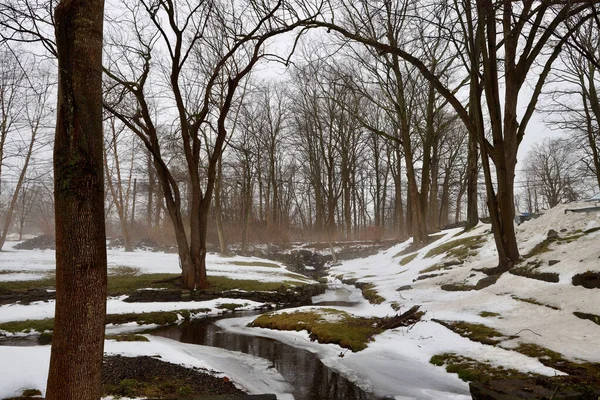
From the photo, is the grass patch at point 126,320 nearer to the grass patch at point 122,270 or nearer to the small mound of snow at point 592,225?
the grass patch at point 122,270

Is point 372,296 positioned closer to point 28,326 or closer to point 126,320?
point 126,320

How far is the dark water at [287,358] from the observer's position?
5023 millimetres

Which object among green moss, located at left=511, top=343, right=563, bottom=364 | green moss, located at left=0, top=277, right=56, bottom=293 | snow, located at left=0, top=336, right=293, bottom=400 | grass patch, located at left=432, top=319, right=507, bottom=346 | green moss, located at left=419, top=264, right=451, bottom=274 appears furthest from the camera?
green moss, located at left=419, top=264, right=451, bottom=274

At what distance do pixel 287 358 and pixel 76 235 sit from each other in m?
4.92

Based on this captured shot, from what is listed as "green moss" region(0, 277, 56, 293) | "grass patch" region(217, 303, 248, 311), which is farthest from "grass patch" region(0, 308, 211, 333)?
"green moss" region(0, 277, 56, 293)

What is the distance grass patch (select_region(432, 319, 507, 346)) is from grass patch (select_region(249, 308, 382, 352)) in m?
1.41

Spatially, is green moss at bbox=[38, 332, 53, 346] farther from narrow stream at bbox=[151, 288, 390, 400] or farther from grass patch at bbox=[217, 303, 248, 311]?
grass patch at bbox=[217, 303, 248, 311]

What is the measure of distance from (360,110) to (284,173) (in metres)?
15.5

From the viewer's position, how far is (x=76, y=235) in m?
2.69

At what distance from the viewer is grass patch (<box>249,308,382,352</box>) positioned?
7069 millimetres

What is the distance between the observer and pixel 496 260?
33.9 feet

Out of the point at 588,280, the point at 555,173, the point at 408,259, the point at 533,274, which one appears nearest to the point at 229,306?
the point at 533,274

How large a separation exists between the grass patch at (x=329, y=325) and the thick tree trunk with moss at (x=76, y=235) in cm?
482

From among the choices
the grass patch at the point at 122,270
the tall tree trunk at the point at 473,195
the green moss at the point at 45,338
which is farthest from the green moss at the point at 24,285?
the tall tree trunk at the point at 473,195
